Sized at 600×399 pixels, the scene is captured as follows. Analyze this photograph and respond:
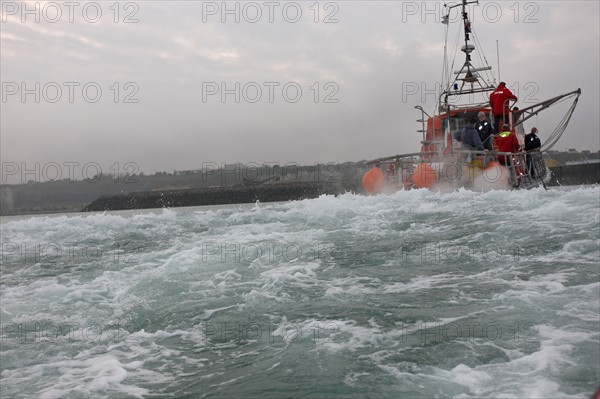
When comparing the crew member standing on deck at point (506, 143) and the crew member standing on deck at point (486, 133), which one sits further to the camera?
the crew member standing on deck at point (486, 133)

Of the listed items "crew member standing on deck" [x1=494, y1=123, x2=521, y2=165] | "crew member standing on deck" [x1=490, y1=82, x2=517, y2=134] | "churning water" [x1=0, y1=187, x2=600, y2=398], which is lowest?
"churning water" [x1=0, y1=187, x2=600, y2=398]

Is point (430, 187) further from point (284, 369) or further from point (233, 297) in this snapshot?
point (284, 369)

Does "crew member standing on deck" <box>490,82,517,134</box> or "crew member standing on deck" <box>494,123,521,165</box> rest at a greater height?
"crew member standing on deck" <box>490,82,517,134</box>

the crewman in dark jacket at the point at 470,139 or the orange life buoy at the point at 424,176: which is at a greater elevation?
the crewman in dark jacket at the point at 470,139

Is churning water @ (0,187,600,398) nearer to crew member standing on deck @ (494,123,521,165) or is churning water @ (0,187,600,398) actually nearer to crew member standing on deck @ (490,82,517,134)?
crew member standing on deck @ (494,123,521,165)

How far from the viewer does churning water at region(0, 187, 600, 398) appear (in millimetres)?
3520

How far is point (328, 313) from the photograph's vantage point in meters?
4.93

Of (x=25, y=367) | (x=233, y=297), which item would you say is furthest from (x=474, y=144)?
(x=25, y=367)

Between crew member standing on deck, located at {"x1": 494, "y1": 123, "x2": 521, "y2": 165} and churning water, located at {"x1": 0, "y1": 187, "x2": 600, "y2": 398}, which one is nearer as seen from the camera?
churning water, located at {"x1": 0, "y1": 187, "x2": 600, "y2": 398}

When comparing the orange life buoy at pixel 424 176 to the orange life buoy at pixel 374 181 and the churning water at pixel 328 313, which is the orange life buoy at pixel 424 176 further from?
the churning water at pixel 328 313

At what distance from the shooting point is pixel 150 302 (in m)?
6.02

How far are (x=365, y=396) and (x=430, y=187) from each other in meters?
12.7

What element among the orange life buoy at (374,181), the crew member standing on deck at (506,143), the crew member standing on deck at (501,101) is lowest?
the orange life buoy at (374,181)

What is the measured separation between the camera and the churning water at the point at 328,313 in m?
Result: 3.52
